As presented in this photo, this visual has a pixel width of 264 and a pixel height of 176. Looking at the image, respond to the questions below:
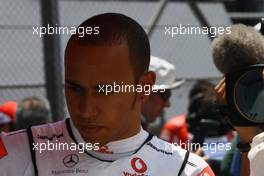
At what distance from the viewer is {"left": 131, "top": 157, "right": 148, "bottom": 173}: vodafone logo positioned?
1.94 m

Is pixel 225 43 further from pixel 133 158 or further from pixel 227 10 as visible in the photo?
pixel 227 10

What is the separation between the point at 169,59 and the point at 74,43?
144 inches

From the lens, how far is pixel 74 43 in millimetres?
1902

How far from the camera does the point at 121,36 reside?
1.91 metres

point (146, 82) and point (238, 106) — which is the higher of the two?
point (146, 82)

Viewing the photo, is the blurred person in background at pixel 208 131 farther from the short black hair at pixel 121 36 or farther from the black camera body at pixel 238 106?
the short black hair at pixel 121 36

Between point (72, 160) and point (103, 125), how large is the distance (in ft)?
0.42

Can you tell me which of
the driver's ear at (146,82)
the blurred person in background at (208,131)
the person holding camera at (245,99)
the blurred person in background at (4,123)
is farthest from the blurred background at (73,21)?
the driver's ear at (146,82)

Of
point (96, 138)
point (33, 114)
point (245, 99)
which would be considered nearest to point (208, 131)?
point (33, 114)

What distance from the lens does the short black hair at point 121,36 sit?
1.89m

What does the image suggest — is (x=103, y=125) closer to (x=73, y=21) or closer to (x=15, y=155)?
(x=15, y=155)

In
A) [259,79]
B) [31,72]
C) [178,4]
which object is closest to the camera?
[259,79]

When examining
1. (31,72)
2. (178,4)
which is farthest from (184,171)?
(178,4)

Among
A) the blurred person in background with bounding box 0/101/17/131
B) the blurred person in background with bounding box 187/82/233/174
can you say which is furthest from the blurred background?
the blurred person in background with bounding box 187/82/233/174
